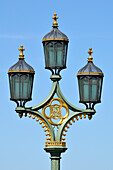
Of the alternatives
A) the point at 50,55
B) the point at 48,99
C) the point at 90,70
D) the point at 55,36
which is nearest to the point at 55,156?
the point at 48,99

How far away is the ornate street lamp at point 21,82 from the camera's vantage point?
2084cm

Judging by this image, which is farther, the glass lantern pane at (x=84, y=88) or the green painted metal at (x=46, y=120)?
the glass lantern pane at (x=84, y=88)

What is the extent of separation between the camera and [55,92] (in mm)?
21188

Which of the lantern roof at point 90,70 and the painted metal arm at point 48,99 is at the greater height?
the lantern roof at point 90,70

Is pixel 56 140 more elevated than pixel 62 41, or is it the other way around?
pixel 62 41

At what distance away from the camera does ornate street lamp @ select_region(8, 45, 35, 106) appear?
2084cm

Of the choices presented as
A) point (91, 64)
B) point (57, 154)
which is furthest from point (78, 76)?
point (57, 154)

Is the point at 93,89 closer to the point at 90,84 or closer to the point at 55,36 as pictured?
the point at 90,84

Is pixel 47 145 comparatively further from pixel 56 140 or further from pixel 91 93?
pixel 91 93

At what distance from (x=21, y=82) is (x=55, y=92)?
2.74 ft

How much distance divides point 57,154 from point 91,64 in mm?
2207

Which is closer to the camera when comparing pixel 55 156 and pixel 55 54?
pixel 55 156

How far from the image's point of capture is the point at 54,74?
21281mm

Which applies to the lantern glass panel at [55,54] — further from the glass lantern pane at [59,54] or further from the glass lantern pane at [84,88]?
the glass lantern pane at [84,88]
